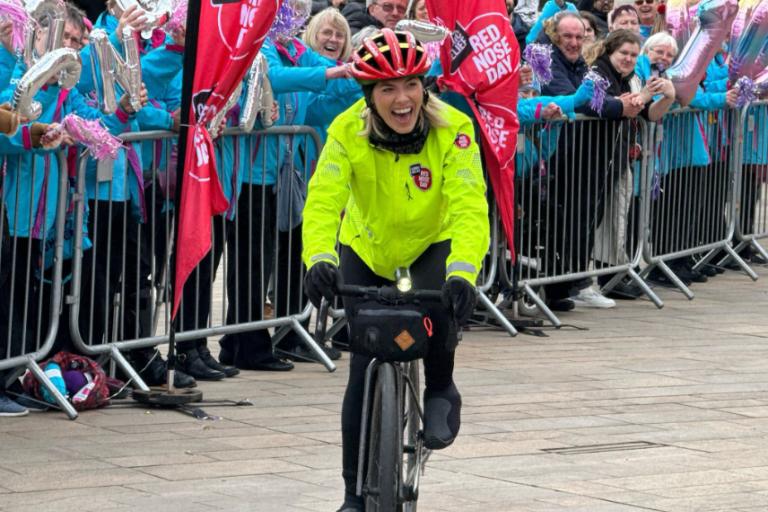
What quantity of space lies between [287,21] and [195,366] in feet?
7.09

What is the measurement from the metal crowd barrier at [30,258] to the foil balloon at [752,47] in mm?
7352

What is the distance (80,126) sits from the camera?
8.38 meters

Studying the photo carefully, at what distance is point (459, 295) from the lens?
576 centimetres

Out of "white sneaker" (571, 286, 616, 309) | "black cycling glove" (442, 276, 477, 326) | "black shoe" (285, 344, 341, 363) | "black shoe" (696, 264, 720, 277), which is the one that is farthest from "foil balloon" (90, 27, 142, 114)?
"black shoe" (696, 264, 720, 277)

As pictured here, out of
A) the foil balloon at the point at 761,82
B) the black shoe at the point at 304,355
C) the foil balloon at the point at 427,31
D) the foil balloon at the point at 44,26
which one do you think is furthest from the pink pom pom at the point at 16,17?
the foil balloon at the point at 761,82

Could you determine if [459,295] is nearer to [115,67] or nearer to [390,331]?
[390,331]

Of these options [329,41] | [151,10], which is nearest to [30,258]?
[151,10]

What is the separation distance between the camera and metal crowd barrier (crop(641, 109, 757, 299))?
13906 mm

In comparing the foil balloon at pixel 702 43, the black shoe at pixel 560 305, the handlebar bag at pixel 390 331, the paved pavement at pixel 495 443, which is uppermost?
the foil balloon at pixel 702 43

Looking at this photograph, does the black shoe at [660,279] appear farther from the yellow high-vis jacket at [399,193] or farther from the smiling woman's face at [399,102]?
the smiling woman's face at [399,102]

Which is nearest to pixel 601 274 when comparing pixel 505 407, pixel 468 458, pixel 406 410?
pixel 505 407

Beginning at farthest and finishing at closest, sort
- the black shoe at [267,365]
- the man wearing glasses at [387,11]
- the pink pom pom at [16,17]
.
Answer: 1. the man wearing glasses at [387,11]
2. the black shoe at [267,365]
3. the pink pom pom at [16,17]

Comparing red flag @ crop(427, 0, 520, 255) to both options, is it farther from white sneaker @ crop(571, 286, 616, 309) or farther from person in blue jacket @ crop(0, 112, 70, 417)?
person in blue jacket @ crop(0, 112, 70, 417)

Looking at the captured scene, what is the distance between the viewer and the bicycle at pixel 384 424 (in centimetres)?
580
